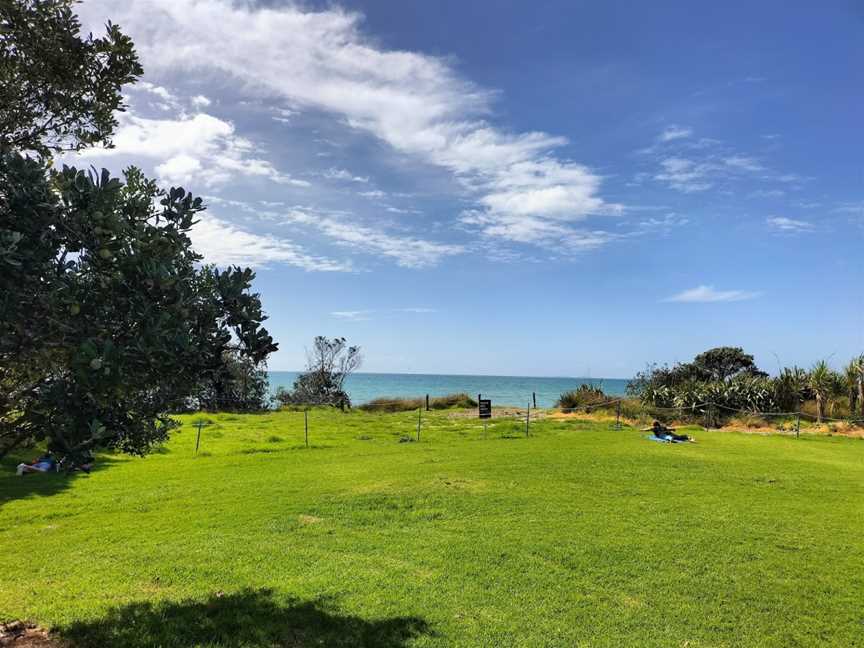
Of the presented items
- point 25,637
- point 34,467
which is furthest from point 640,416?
point 25,637

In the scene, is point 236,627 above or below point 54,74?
below

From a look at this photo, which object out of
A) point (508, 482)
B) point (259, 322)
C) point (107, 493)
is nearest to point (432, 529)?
point (508, 482)

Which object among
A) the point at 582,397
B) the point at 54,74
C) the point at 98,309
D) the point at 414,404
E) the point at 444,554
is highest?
the point at 54,74

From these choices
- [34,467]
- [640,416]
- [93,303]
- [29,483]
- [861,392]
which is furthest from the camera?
[640,416]

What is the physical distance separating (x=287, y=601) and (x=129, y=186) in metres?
4.82

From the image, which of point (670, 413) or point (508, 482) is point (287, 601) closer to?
point (508, 482)

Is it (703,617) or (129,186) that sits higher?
(129,186)

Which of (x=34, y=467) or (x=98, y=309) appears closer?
(x=98, y=309)

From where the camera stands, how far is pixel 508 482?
12.9 m

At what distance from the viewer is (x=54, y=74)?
198 inches

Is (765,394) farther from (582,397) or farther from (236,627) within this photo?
(236,627)

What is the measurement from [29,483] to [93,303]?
42.4 ft

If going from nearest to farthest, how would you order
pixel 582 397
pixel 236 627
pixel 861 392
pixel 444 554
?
pixel 236 627 < pixel 444 554 < pixel 861 392 < pixel 582 397

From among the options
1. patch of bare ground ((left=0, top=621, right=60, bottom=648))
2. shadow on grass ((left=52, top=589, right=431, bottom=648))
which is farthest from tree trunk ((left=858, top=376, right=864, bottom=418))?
patch of bare ground ((left=0, top=621, right=60, bottom=648))
